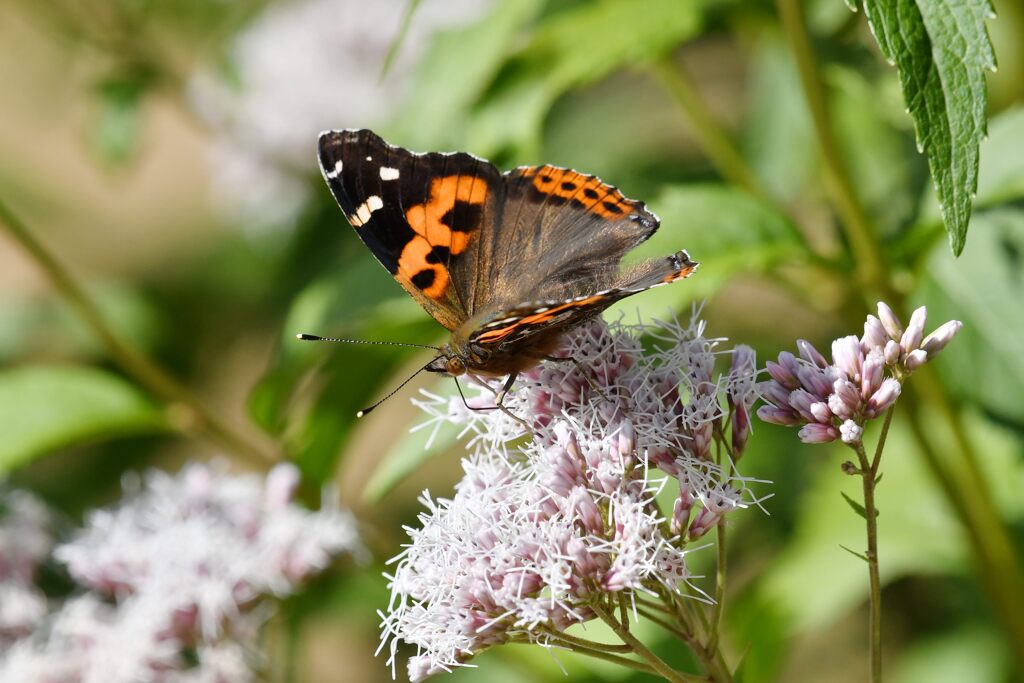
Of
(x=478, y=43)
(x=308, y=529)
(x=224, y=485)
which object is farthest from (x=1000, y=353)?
(x=224, y=485)

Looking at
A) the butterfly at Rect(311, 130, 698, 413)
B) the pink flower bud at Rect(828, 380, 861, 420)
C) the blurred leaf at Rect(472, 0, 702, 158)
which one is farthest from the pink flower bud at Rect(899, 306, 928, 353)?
the blurred leaf at Rect(472, 0, 702, 158)

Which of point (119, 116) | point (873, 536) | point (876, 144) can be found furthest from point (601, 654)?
point (119, 116)

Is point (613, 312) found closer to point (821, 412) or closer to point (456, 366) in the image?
point (456, 366)

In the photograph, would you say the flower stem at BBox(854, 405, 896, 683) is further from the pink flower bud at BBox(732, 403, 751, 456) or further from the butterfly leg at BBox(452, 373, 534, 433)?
the butterfly leg at BBox(452, 373, 534, 433)

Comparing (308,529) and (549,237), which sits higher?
(549,237)

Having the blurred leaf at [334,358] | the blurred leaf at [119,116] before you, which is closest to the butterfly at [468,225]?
the blurred leaf at [334,358]

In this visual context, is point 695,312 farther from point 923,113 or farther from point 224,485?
point 224,485
